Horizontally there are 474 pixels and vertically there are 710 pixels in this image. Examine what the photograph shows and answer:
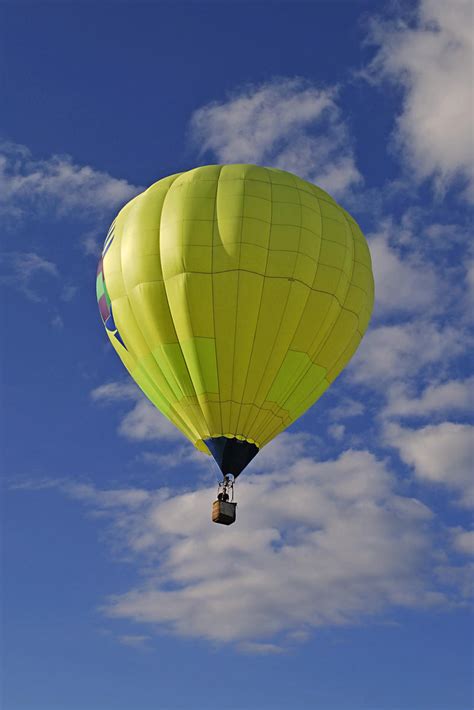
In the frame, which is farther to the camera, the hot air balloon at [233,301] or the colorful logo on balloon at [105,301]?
the colorful logo on balloon at [105,301]

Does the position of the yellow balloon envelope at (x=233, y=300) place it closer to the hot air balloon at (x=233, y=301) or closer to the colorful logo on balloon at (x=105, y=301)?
the hot air balloon at (x=233, y=301)

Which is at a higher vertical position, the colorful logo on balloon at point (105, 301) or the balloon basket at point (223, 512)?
the colorful logo on balloon at point (105, 301)

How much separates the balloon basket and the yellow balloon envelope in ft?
3.19

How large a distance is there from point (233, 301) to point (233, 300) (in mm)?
40

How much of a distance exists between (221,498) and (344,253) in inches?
296

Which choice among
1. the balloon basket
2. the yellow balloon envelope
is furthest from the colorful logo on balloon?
the balloon basket

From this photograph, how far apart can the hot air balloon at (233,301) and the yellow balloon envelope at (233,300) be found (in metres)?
0.03

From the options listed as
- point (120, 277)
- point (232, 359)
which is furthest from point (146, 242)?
point (232, 359)

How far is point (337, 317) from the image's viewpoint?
33.8 meters

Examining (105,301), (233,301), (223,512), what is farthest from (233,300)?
(223,512)

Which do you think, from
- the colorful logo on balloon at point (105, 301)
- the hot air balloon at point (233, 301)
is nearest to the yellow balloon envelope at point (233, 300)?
the hot air balloon at point (233, 301)

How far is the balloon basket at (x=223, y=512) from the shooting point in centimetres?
3219

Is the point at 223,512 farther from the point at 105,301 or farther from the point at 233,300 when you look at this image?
the point at 105,301

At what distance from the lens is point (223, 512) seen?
32188 mm
